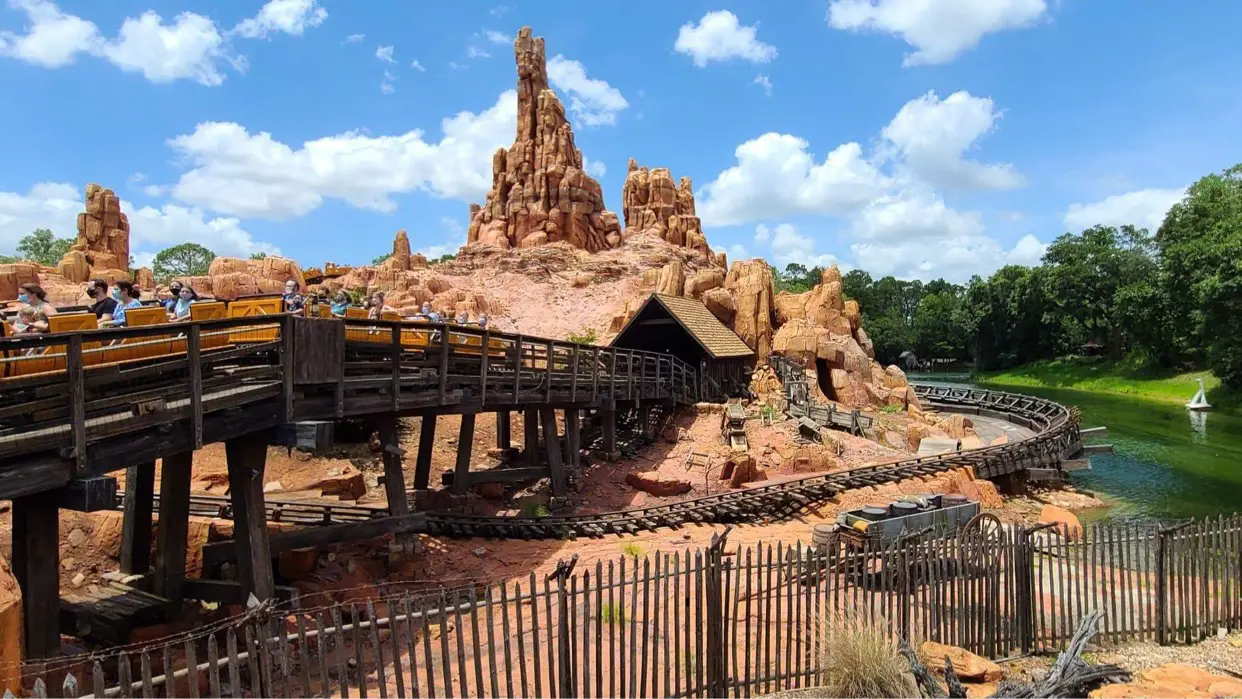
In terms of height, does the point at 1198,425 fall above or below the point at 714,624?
below

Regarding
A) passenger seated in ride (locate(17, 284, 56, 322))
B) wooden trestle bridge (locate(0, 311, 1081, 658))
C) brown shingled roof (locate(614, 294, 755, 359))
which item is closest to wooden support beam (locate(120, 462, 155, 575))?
wooden trestle bridge (locate(0, 311, 1081, 658))

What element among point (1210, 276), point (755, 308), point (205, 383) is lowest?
point (205, 383)

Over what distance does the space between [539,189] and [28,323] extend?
186 ft

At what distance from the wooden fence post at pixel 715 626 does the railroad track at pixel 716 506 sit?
7.64 meters

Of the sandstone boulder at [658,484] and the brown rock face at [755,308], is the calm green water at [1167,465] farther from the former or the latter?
the brown rock face at [755,308]

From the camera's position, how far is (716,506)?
16.3m

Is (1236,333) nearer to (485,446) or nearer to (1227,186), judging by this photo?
(1227,186)

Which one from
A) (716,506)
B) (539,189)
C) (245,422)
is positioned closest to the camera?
(245,422)

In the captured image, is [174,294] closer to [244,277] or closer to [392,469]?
[392,469]

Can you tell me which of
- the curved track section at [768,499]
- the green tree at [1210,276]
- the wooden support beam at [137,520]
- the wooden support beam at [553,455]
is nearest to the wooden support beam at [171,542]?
the wooden support beam at [137,520]

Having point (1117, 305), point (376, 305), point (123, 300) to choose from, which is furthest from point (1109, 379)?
point (123, 300)

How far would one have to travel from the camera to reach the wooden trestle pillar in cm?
1894

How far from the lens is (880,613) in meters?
7.00

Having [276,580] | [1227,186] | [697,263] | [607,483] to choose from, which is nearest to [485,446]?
[607,483]
